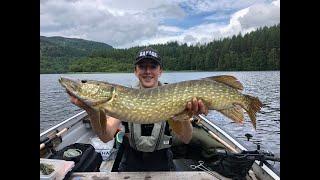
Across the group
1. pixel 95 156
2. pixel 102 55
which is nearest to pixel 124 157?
pixel 95 156

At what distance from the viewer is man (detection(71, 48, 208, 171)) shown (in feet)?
11.4

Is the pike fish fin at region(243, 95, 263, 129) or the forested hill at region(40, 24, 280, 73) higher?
the forested hill at region(40, 24, 280, 73)

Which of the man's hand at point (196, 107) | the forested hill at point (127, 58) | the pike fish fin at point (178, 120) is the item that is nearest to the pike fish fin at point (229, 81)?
the man's hand at point (196, 107)

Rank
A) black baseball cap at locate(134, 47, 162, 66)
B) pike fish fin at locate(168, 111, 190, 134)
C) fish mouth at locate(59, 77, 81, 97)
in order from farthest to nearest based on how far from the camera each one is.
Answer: black baseball cap at locate(134, 47, 162, 66) < pike fish fin at locate(168, 111, 190, 134) < fish mouth at locate(59, 77, 81, 97)

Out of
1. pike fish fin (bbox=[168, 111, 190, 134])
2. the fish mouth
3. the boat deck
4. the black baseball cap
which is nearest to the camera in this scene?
the fish mouth

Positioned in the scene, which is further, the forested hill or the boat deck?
the forested hill

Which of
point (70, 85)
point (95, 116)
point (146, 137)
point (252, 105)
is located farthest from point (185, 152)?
point (70, 85)

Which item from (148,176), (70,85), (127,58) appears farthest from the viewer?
(127,58)

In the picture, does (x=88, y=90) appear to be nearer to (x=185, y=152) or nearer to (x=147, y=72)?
(x=147, y=72)

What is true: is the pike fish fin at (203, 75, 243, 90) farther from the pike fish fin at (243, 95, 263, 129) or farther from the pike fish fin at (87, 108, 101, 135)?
the pike fish fin at (87, 108, 101, 135)

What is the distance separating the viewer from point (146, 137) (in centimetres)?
347

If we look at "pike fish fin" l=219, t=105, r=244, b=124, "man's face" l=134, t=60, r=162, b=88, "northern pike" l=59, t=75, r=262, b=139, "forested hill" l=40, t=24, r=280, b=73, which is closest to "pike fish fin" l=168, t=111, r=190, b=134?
"northern pike" l=59, t=75, r=262, b=139

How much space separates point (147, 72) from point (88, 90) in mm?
876
